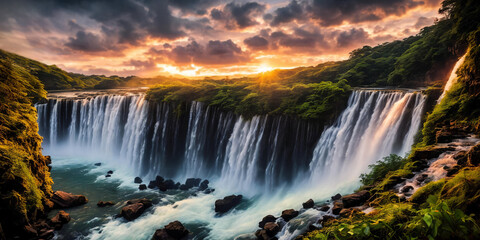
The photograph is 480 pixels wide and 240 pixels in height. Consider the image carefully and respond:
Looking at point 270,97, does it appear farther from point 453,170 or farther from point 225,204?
point 453,170

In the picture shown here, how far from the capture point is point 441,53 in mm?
21328

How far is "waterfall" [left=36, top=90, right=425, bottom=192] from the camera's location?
15.4 m

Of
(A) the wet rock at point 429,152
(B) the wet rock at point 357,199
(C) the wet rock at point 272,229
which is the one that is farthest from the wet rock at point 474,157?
(C) the wet rock at point 272,229

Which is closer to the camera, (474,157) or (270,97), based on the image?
(474,157)

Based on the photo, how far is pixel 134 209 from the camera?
56.5 feet

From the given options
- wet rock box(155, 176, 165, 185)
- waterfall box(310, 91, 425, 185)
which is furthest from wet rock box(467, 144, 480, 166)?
wet rock box(155, 176, 165, 185)

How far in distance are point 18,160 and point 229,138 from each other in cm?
1566

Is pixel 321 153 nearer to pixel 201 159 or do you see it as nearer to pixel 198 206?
pixel 198 206

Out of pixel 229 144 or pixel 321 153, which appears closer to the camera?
pixel 321 153

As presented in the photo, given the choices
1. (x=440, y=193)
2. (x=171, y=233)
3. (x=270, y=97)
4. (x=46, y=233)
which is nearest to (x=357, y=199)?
(x=440, y=193)

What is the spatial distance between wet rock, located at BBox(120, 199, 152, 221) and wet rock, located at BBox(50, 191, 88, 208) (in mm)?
4371

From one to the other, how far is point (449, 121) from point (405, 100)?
18.5 feet

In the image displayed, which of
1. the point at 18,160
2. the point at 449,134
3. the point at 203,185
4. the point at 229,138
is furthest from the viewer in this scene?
the point at 229,138

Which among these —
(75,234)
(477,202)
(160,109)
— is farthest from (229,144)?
(477,202)
